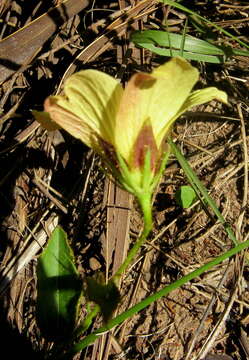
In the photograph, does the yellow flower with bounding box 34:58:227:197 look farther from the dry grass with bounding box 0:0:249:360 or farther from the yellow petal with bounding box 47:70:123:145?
the dry grass with bounding box 0:0:249:360

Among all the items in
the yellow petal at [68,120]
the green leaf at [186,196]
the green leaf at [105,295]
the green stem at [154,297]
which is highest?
the yellow petal at [68,120]

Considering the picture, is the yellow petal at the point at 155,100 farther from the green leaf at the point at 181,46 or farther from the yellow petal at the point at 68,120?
the green leaf at the point at 181,46

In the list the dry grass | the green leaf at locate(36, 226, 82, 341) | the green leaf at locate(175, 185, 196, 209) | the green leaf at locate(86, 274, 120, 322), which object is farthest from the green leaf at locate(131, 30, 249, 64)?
the green leaf at locate(86, 274, 120, 322)

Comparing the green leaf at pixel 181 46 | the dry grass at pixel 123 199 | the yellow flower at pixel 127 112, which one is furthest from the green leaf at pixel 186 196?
the yellow flower at pixel 127 112

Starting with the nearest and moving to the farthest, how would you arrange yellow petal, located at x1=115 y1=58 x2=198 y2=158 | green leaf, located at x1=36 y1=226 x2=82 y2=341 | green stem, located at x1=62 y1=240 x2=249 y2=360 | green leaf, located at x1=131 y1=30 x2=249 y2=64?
yellow petal, located at x1=115 y1=58 x2=198 y2=158, green stem, located at x1=62 y1=240 x2=249 y2=360, green leaf, located at x1=36 y1=226 x2=82 y2=341, green leaf, located at x1=131 y1=30 x2=249 y2=64

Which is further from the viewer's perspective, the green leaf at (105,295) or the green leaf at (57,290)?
the green leaf at (57,290)

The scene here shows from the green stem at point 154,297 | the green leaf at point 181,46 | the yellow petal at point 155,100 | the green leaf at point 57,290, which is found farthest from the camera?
the green leaf at point 181,46
